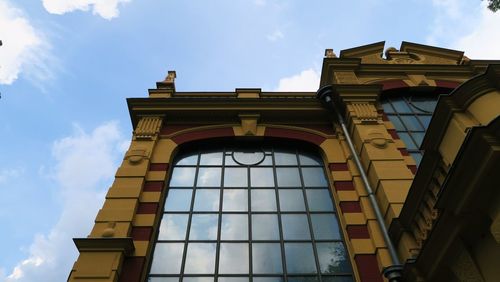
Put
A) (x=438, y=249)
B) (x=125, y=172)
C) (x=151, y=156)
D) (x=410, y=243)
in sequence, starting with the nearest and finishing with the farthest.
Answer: (x=438, y=249) → (x=410, y=243) → (x=125, y=172) → (x=151, y=156)

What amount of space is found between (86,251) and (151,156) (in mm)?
3515

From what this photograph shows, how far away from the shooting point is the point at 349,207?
928cm

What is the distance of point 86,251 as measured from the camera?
25.4 ft

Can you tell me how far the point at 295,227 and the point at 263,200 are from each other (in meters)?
1.17

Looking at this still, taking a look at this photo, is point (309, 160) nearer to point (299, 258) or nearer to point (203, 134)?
point (203, 134)

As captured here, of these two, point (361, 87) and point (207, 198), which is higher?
point (361, 87)

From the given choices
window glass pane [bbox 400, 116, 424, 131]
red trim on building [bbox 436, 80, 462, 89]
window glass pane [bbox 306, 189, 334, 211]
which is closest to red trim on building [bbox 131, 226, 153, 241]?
window glass pane [bbox 306, 189, 334, 211]

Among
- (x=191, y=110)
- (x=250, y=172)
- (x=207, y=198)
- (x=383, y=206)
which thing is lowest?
(x=383, y=206)

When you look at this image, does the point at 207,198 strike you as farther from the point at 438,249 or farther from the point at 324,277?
the point at 438,249

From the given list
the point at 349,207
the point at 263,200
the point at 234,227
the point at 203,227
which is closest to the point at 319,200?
the point at 349,207

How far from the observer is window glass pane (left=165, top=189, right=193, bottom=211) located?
9.71 meters

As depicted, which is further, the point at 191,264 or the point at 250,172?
the point at 250,172

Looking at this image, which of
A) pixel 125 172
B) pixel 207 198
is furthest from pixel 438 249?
pixel 125 172

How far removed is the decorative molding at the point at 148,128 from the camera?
1146 centimetres
